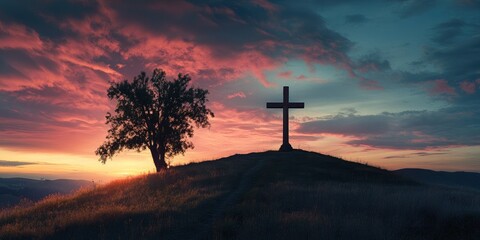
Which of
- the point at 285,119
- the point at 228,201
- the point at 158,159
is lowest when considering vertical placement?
the point at 228,201

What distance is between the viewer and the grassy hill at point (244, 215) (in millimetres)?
13469

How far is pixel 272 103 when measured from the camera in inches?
1714

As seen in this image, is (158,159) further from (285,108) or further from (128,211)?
(128,211)

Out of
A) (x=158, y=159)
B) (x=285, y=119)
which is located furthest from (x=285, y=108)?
(x=158, y=159)

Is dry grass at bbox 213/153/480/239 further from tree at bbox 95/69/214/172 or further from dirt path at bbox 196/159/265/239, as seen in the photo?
tree at bbox 95/69/214/172

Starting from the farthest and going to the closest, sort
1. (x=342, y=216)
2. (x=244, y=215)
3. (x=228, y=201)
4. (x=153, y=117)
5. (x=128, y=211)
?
(x=153, y=117) < (x=228, y=201) < (x=128, y=211) < (x=244, y=215) < (x=342, y=216)

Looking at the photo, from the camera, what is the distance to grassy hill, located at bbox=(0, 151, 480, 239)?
13.5 meters

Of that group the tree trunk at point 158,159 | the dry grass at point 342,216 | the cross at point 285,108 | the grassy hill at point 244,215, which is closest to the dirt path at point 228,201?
the grassy hill at point 244,215

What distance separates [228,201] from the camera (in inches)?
761

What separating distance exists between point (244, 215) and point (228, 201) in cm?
383

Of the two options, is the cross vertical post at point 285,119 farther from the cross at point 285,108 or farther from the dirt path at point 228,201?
the dirt path at point 228,201

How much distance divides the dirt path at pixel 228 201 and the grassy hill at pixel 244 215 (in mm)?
42

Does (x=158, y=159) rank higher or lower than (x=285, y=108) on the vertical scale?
lower

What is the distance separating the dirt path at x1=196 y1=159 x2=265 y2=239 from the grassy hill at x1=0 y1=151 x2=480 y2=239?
1.7 inches
